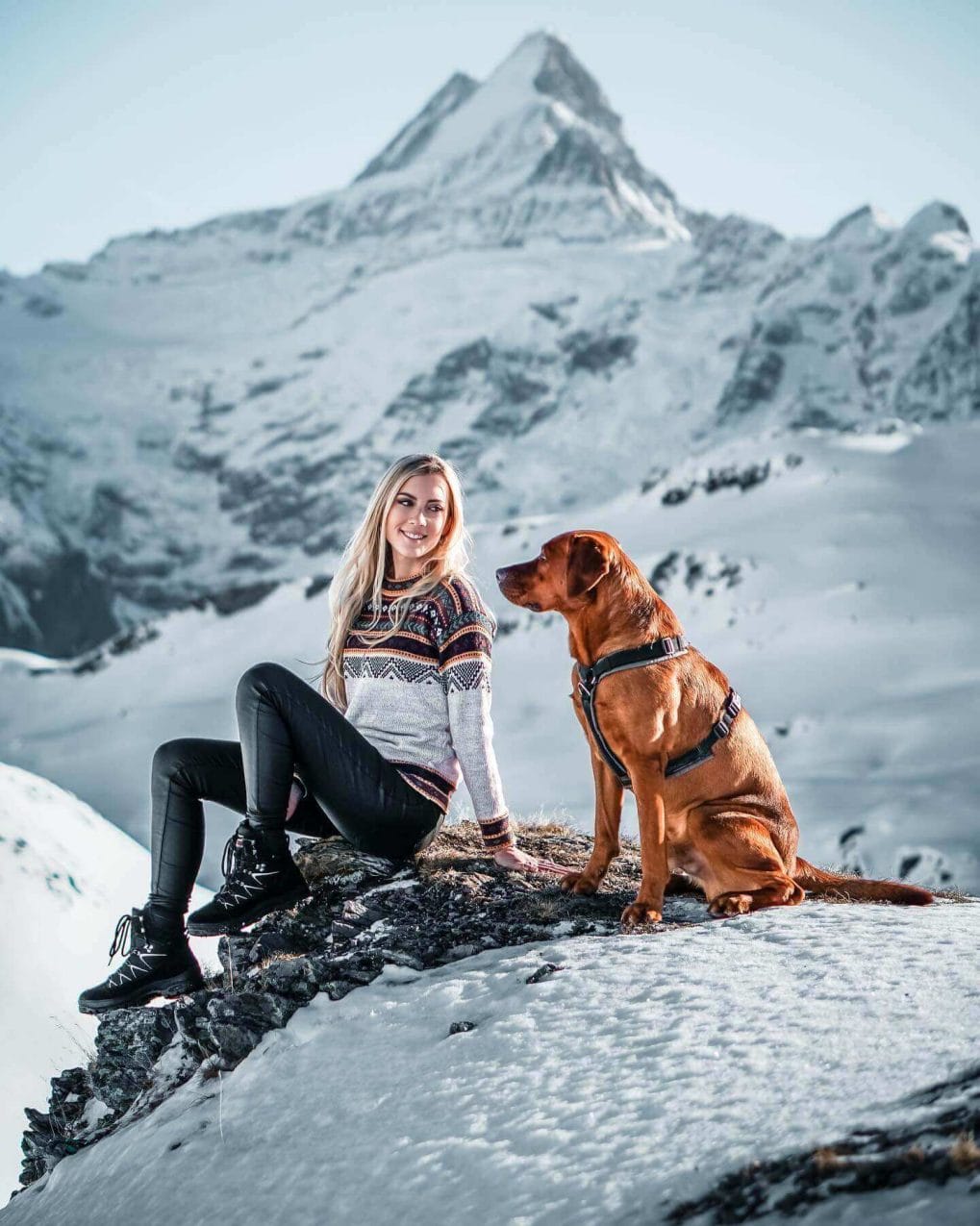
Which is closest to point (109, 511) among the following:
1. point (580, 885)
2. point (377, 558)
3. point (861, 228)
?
point (861, 228)

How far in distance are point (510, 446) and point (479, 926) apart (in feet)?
225

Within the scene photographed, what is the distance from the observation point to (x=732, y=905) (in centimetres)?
357

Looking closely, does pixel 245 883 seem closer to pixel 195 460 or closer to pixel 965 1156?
pixel 965 1156

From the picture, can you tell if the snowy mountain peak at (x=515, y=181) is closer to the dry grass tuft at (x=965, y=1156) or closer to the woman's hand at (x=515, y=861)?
the woman's hand at (x=515, y=861)

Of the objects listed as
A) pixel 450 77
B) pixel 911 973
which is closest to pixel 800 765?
pixel 911 973

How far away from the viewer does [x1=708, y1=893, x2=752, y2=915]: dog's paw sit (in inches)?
140

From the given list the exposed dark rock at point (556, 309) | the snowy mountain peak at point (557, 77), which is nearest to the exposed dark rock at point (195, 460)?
the exposed dark rock at point (556, 309)

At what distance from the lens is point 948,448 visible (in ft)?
69.5

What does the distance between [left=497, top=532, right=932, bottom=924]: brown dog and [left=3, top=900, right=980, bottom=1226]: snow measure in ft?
0.71

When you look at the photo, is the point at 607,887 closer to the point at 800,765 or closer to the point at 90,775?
the point at 800,765

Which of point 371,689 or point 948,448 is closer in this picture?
point 371,689

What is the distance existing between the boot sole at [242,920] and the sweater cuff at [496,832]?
737 millimetres

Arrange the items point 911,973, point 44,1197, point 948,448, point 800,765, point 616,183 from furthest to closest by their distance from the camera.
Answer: point 616,183
point 948,448
point 800,765
point 44,1197
point 911,973

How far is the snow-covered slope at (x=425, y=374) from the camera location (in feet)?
224
